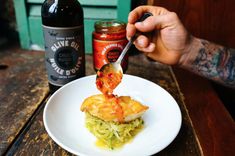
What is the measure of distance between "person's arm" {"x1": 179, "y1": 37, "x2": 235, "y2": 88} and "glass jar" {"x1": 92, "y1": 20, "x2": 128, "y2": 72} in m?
0.20

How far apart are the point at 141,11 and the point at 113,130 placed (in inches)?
15.7

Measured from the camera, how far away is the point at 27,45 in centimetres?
107

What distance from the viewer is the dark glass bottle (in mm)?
629

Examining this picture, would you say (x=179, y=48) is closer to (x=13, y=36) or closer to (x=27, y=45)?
(x=27, y=45)

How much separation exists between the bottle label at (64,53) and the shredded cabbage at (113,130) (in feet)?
0.53

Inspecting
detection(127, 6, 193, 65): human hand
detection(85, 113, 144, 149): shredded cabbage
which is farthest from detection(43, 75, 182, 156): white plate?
detection(127, 6, 193, 65): human hand

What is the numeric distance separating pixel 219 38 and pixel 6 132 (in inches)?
32.3

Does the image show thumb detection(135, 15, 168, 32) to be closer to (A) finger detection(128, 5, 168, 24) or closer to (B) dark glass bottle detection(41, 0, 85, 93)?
(A) finger detection(128, 5, 168, 24)

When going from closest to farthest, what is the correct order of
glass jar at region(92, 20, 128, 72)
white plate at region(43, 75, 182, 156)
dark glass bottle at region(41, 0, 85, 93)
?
white plate at region(43, 75, 182, 156) < dark glass bottle at region(41, 0, 85, 93) < glass jar at region(92, 20, 128, 72)

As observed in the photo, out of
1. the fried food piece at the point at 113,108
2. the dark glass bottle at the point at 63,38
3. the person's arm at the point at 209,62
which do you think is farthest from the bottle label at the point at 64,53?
the person's arm at the point at 209,62

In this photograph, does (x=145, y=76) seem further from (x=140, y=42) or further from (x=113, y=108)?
(x=113, y=108)

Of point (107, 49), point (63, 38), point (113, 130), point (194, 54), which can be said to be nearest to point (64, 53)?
point (63, 38)

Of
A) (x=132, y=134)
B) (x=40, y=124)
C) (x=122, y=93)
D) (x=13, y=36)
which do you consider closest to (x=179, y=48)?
(x=122, y=93)

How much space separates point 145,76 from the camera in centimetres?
87
